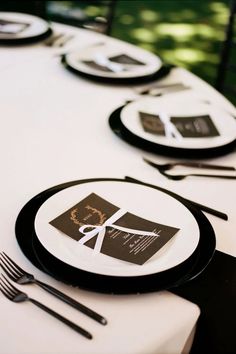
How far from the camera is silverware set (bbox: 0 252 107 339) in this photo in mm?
646

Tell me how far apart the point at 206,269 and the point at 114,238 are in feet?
0.46

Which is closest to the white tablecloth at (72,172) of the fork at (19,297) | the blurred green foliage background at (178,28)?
the fork at (19,297)

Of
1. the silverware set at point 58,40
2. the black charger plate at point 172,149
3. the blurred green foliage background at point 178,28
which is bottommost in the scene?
the blurred green foliage background at point 178,28

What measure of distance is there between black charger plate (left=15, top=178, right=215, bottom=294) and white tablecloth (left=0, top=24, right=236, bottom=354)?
0.02 m

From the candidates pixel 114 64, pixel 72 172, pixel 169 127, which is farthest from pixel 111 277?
pixel 114 64

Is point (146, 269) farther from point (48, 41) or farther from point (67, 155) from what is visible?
point (48, 41)

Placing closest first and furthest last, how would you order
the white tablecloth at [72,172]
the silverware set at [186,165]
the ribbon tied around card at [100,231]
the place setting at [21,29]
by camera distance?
the white tablecloth at [72,172]
the ribbon tied around card at [100,231]
the silverware set at [186,165]
the place setting at [21,29]

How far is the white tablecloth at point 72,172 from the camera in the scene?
2.09ft

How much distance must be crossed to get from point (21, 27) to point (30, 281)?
1.21 metres

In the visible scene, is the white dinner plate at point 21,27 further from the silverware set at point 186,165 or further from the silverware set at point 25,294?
the silverware set at point 25,294

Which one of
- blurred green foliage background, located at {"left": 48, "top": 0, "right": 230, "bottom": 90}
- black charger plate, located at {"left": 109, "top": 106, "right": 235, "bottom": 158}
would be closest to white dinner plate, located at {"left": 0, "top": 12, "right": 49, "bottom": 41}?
black charger plate, located at {"left": 109, "top": 106, "right": 235, "bottom": 158}

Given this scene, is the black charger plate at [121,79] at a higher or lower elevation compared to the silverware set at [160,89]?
higher

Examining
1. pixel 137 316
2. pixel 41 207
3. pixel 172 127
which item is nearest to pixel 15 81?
pixel 172 127

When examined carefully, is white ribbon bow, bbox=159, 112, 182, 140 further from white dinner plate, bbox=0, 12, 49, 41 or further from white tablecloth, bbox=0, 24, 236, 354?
white dinner plate, bbox=0, 12, 49, 41
